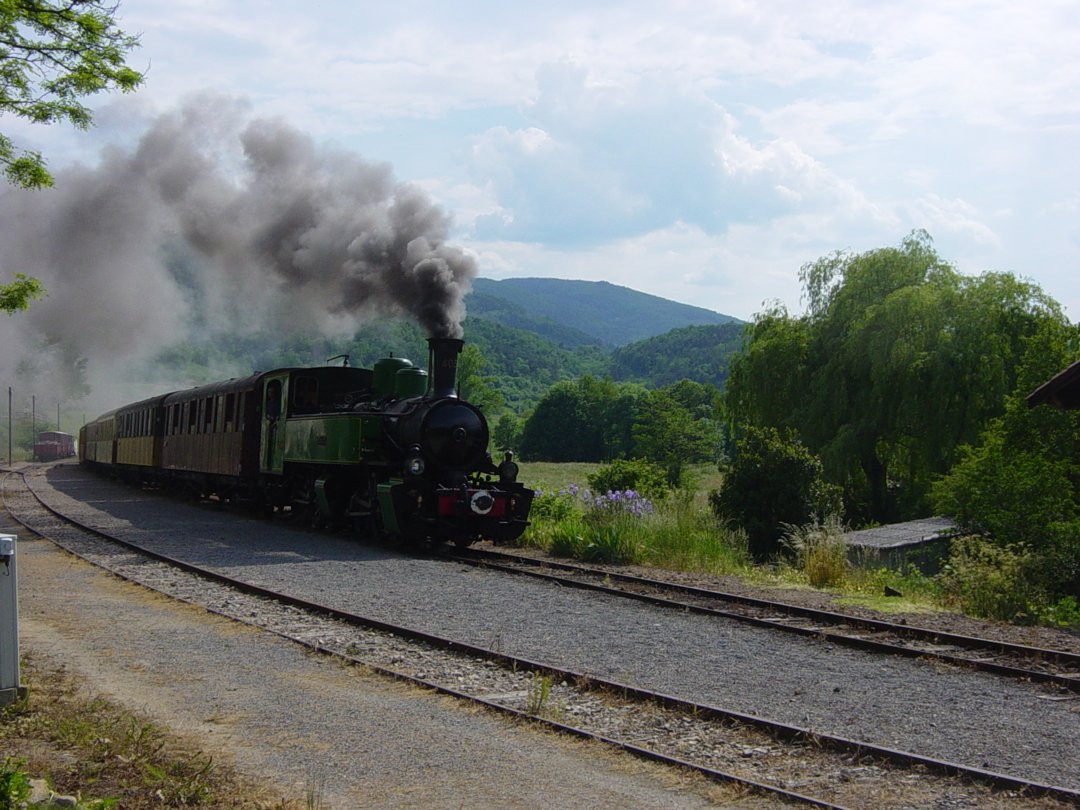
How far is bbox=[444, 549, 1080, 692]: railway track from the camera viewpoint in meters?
7.84

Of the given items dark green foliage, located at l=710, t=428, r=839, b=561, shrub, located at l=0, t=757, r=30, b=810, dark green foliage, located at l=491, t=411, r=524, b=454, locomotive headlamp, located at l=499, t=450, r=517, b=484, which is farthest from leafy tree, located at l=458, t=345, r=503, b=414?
shrub, located at l=0, t=757, r=30, b=810

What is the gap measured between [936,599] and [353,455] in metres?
8.45

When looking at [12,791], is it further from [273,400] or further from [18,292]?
[273,400]

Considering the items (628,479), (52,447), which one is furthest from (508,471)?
(52,447)

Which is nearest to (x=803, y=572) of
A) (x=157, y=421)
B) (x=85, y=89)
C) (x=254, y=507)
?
(x=85, y=89)

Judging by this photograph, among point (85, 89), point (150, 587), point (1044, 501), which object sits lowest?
point (150, 587)

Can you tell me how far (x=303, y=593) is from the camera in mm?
10938

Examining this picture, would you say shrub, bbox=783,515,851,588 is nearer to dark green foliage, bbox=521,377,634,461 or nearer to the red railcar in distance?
the red railcar in distance

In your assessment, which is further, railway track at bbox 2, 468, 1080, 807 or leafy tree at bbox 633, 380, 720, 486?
leafy tree at bbox 633, 380, 720, 486

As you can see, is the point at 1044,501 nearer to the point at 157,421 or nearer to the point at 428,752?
the point at 428,752

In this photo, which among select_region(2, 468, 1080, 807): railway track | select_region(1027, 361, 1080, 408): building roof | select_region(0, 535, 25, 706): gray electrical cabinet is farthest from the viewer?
select_region(1027, 361, 1080, 408): building roof

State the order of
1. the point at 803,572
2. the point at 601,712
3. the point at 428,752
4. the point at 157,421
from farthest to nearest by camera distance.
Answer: the point at 157,421
the point at 803,572
the point at 601,712
the point at 428,752

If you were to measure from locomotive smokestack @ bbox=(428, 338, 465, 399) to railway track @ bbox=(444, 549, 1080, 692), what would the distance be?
11.0 feet

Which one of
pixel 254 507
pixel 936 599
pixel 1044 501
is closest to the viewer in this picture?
pixel 936 599
